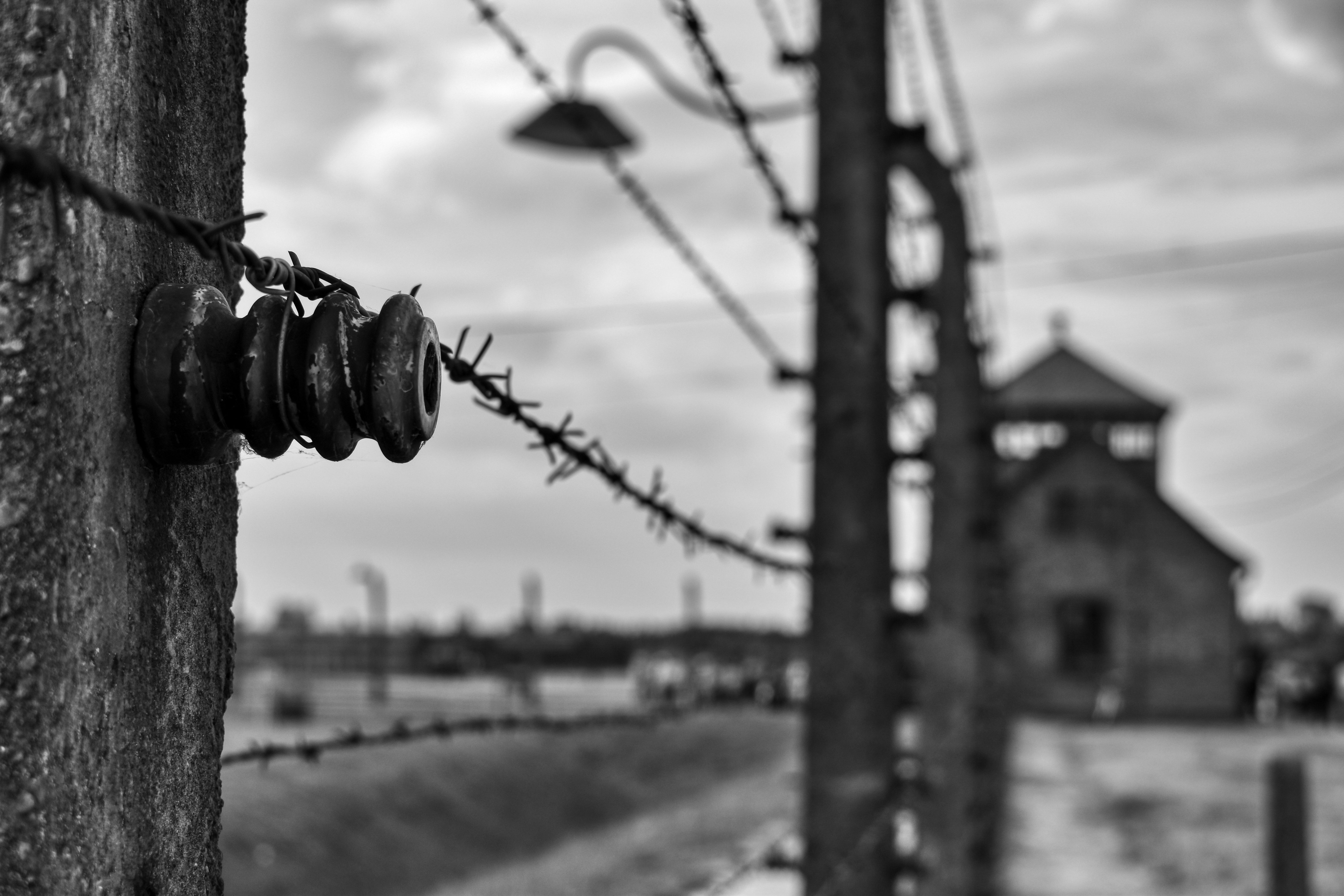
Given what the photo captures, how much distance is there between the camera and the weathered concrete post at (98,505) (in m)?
1.02

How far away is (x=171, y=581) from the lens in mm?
1173

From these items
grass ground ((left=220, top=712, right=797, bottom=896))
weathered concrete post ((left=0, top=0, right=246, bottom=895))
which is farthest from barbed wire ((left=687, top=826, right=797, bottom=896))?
grass ground ((left=220, top=712, right=797, bottom=896))

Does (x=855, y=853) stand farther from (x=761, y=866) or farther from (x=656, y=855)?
(x=656, y=855)

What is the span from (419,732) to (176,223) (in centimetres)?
147

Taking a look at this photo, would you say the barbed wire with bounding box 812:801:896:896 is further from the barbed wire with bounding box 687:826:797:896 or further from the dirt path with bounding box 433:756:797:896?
the dirt path with bounding box 433:756:797:896

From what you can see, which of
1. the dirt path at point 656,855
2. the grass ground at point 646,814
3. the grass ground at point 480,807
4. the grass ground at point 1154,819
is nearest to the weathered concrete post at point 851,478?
the grass ground at point 1154,819

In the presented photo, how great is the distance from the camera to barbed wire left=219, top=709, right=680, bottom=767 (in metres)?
1.85

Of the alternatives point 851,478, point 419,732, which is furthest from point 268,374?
point 851,478

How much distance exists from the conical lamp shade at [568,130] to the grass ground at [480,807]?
198 inches

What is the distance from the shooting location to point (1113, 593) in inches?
1487

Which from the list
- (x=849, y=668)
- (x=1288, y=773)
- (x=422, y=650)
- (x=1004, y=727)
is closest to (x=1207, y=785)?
(x=1004, y=727)

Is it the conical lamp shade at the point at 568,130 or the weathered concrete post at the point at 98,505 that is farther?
the conical lamp shade at the point at 568,130

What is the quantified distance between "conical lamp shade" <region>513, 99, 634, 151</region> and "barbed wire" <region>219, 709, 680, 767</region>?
1.24 metres

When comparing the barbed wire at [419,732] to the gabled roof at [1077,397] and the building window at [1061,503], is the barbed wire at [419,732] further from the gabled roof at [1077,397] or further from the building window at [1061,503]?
the gabled roof at [1077,397]
